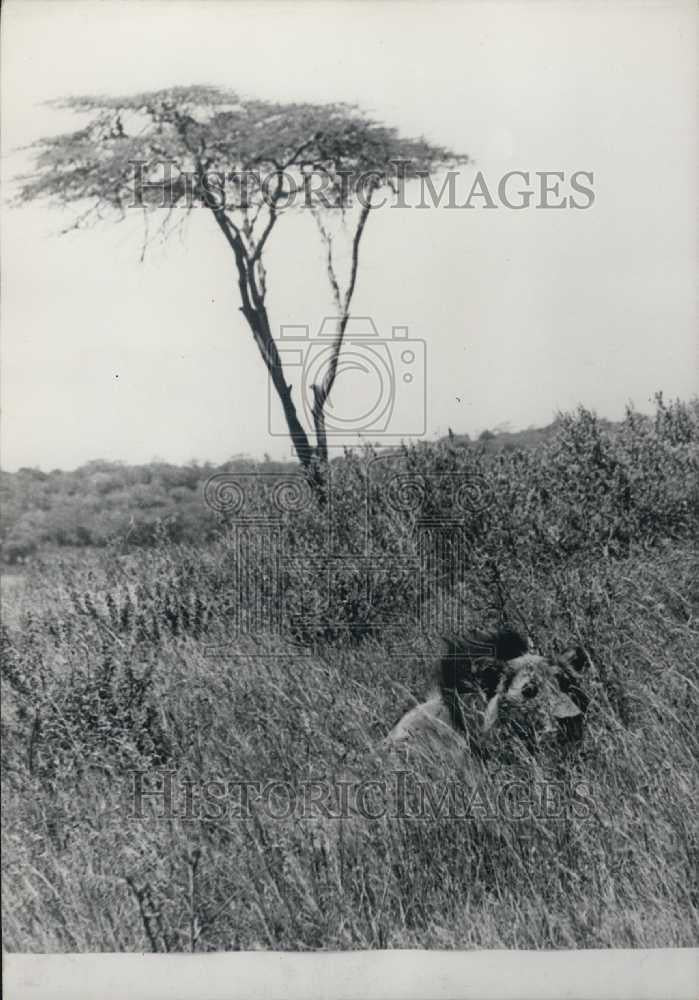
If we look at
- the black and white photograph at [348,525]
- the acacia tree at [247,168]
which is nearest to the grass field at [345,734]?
the black and white photograph at [348,525]

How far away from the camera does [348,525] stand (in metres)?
4.73

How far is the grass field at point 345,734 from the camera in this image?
4121mm

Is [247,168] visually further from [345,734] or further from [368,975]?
[368,975]

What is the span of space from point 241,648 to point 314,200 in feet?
7.28

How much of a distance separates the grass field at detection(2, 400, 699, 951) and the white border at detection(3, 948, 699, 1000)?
0.26 feet

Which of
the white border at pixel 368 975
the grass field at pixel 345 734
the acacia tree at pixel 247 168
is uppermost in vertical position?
the acacia tree at pixel 247 168

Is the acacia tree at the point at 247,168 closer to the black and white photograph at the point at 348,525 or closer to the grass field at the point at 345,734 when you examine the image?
the black and white photograph at the point at 348,525

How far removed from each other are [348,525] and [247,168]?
1.83 meters

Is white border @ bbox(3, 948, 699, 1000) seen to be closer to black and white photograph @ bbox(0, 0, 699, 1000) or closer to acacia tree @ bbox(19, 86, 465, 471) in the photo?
black and white photograph @ bbox(0, 0, 699, 1000)

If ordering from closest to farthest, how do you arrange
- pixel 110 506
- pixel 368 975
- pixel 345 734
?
pixel 368 975 → pixel 345 734 → pixel 110 506

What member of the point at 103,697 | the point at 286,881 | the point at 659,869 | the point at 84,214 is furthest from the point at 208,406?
the point at 659,869

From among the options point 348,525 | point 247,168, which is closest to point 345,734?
point 348,525

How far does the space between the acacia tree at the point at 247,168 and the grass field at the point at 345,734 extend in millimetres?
905

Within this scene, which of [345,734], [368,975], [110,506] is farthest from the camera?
[110,506]
